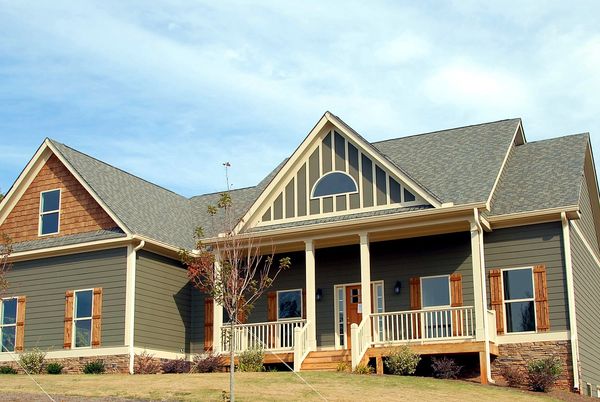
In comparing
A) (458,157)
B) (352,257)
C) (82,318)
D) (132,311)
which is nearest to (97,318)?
Answer: (82,318)

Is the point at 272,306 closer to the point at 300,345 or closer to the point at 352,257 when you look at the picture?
the point at 352,257

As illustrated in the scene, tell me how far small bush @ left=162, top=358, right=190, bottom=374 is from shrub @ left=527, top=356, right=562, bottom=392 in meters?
9.50

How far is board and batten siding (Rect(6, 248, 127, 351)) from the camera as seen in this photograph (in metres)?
24.8

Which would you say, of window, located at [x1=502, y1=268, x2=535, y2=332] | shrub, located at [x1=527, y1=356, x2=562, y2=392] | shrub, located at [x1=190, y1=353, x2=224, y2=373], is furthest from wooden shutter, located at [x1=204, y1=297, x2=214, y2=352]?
shrub, located at [x1=527, y1=356, x2=562, y2=392]

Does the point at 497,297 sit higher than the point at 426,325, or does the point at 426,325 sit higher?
the point at 497,297

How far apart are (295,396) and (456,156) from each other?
1135 cm

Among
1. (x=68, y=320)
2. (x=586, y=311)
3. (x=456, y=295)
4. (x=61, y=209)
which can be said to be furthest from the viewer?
(x=61, y=209)

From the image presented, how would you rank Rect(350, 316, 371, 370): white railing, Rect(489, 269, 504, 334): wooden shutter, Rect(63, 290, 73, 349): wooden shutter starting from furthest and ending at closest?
Rect(63, 290, 73, 349): wooden shutter < Rect(489, 269, 504, 334): wooden shutter < Rect(350, 316, 371, 370): white railing

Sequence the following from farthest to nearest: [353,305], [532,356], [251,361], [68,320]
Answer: [68,320] < [353,305] < [251,361] < [532,356]

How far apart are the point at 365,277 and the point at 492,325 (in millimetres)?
3495

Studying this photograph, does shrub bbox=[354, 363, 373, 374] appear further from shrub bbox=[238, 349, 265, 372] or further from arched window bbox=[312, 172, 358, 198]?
arched window bbox=[312, 172, 358, 198]

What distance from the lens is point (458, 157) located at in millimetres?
25781

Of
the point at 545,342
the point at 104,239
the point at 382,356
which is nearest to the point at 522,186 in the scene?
the point at 545,342

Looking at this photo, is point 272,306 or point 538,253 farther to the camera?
point 272,306
